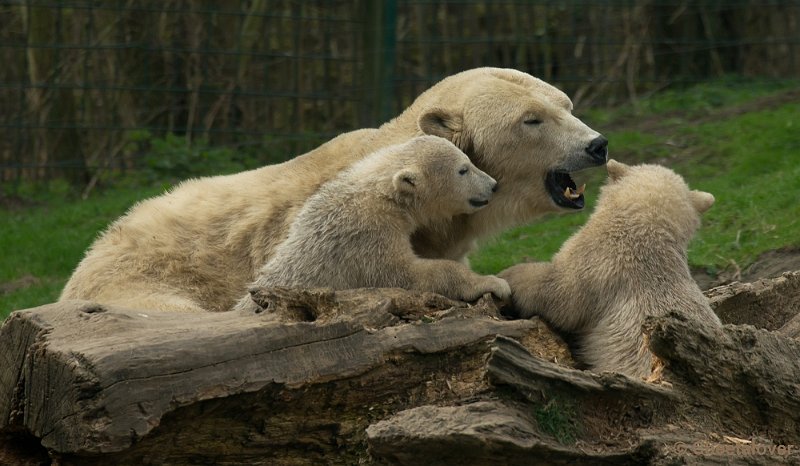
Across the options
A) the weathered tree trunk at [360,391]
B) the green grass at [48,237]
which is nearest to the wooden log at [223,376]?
the weathered tree trunk at [360,391]

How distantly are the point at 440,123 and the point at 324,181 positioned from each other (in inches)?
27.6

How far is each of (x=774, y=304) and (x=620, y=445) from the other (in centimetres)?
242

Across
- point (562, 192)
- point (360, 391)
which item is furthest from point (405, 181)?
point (360, 391)

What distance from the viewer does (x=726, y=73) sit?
16281mm

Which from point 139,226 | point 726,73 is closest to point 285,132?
Answer: point 726,73

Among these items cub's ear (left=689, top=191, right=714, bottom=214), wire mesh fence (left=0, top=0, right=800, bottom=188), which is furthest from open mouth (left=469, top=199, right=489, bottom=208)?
wire mesh fence (left=0, top=0, right=800, bottom=188)

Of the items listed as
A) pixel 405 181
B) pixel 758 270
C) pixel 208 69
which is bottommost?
pixel 758 270

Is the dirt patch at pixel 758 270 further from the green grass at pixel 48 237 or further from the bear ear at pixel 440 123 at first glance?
the green grass at pixel 48 237

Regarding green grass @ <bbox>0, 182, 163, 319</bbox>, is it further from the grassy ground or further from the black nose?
the black nose

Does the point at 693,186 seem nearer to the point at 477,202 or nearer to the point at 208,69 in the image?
the point at 208,69

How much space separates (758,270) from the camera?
29.4 feet

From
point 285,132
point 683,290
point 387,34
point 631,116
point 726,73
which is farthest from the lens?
point 726,73

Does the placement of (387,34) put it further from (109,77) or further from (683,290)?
(683,290)

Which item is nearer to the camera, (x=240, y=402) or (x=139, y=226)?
(x=240, y=402)
